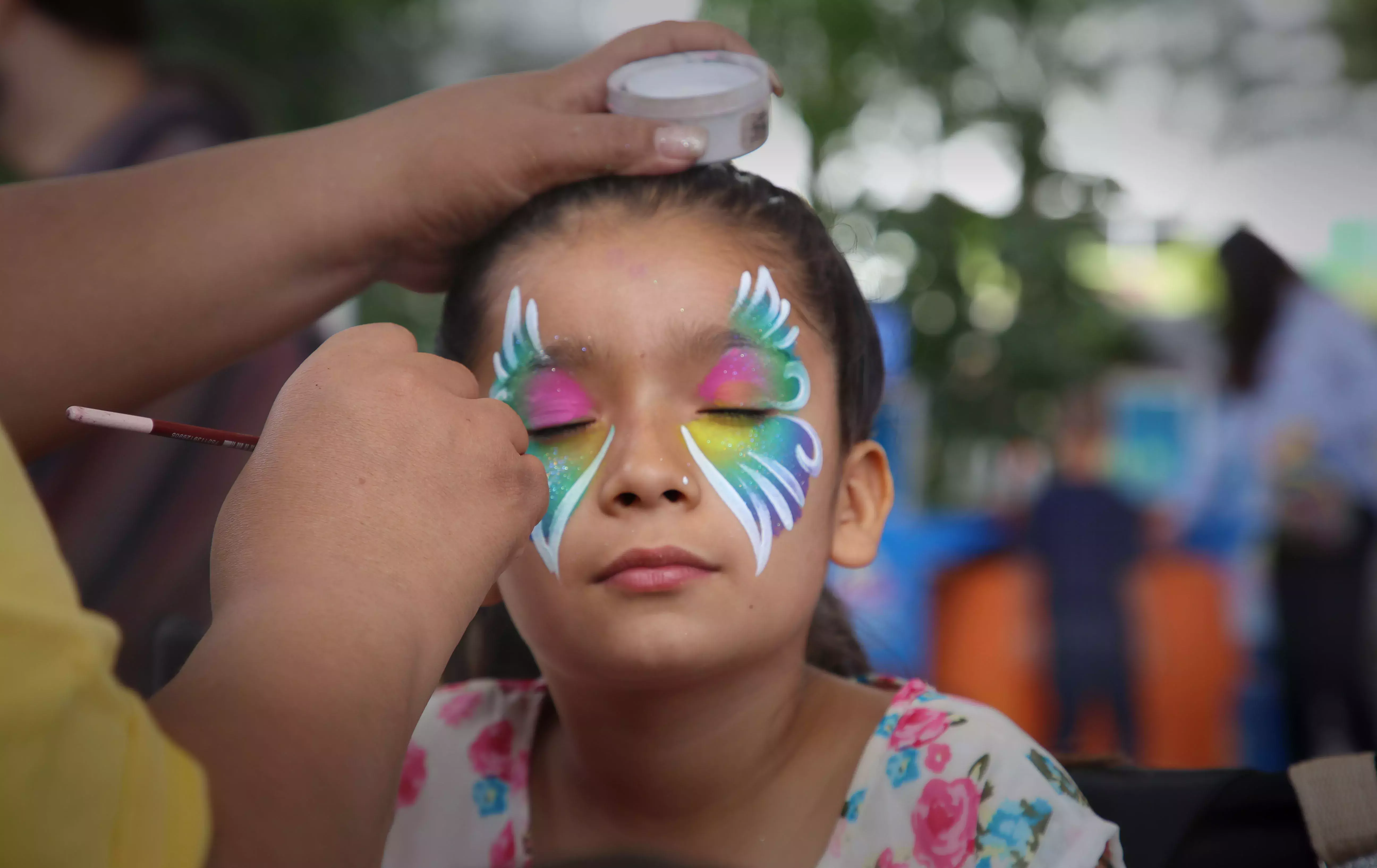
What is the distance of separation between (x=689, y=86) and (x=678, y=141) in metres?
0.07

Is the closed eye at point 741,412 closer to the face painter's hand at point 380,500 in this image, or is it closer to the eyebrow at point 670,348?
the eyebrow at point 670,348

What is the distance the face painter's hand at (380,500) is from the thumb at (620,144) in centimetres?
47

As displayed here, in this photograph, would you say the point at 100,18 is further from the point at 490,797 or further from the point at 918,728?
the point at 918,728

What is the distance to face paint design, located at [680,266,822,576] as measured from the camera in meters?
1.12

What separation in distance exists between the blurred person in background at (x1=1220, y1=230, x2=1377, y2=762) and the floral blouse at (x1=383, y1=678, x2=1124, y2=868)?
110 inches

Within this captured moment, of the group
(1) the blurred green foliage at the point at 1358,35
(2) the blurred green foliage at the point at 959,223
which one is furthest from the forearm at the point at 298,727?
(1) the blurred green foliage at the point at 1358,35

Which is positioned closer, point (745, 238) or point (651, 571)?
point (651, 571)

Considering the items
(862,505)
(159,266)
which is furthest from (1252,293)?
(159,266)

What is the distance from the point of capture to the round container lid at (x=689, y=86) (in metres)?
1.18

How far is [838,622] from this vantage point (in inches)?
63.1

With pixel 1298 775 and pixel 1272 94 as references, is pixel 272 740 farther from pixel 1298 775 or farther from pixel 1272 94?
pixel 1272 94

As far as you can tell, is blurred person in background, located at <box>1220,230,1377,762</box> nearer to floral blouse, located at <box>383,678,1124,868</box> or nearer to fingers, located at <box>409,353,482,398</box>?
floral blouse, located at <box>383,678,1124,868</box>

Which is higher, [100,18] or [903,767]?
[100,18]

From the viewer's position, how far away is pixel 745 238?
49.1 inches
